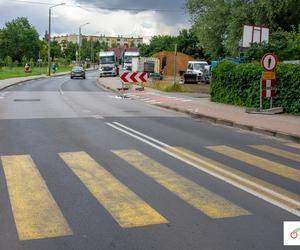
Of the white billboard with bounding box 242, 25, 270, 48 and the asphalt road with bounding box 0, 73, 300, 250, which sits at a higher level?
the white billboard with bounding box 242, 25, 270, 48

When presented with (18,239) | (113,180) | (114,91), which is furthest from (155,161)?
(114,91)

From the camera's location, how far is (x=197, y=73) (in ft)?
149

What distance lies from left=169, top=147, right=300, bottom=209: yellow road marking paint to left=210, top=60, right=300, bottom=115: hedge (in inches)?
355

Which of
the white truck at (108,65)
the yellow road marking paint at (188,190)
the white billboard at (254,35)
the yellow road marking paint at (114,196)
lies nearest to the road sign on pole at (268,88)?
the white billboard at (254,35)

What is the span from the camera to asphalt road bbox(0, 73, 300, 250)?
502cm

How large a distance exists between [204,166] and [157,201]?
95.9 inches

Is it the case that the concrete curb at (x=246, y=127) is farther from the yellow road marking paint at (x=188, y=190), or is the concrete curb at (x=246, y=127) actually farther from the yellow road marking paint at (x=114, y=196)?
the yellow road marking paint at (x=114, y=196)

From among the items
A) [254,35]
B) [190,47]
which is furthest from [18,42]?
[254,35]

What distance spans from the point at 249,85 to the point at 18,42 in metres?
111

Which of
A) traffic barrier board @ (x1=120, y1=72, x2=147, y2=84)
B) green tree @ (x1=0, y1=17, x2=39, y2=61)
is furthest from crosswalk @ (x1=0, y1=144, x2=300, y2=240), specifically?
green tree @ (x1=0, y1=17, x2=39, y2=61)

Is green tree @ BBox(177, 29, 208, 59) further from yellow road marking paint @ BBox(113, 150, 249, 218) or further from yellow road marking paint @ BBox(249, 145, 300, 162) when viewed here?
yellow road marking paint @ BBox(113, 150, 249, 218)

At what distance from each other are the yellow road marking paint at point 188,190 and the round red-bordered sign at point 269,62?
9.17 m

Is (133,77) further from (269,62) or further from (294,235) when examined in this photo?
(294,235)

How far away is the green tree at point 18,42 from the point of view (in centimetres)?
11979
